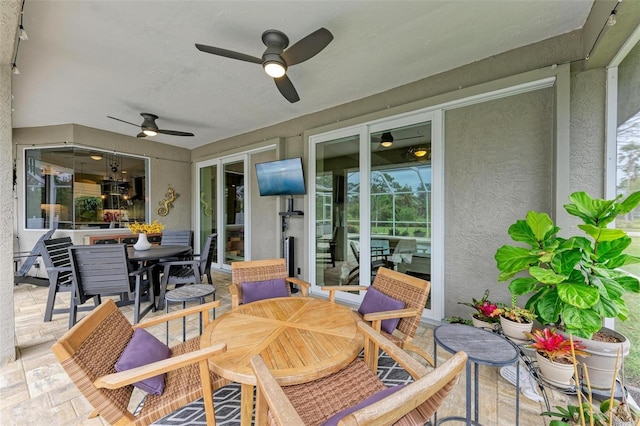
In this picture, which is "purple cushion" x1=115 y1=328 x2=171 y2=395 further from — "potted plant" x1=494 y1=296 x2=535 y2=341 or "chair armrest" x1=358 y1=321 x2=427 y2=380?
"potted plant" x1=494 y1=296 x2=535 y2=341

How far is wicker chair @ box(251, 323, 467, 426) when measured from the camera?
79 centimetres

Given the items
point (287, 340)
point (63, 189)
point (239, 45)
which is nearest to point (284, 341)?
point (287, 340)

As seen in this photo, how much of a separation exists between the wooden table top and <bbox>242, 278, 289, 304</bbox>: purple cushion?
0.42 meters

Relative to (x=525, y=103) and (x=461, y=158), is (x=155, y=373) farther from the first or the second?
(x=525, y=103)

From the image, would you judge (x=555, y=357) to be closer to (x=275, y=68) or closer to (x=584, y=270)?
(x=584, y=270)

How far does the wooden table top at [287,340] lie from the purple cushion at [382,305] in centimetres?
33

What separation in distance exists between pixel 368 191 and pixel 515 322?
2.26m

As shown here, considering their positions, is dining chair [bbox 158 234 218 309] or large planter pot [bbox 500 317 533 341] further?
dining chair [bbox 158 234 218 309]

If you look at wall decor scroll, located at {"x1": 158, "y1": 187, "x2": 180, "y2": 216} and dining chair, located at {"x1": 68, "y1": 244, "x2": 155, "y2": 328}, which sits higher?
wall decor scroll, located at {"x1": 158, "y1": 187, "x2": 180, "y2": 216}

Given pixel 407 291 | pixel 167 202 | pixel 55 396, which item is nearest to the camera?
pixel 55 396

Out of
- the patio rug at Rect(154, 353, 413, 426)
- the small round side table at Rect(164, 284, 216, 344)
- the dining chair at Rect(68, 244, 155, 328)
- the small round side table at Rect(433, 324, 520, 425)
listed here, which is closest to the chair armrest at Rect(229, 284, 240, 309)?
the small round side table at Rect(164, 284, 216, 344)

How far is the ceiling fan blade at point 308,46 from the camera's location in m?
2.03

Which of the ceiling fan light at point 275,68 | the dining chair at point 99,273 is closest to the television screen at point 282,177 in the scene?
the ceiling fan light at point 275,68

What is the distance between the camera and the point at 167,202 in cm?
638
